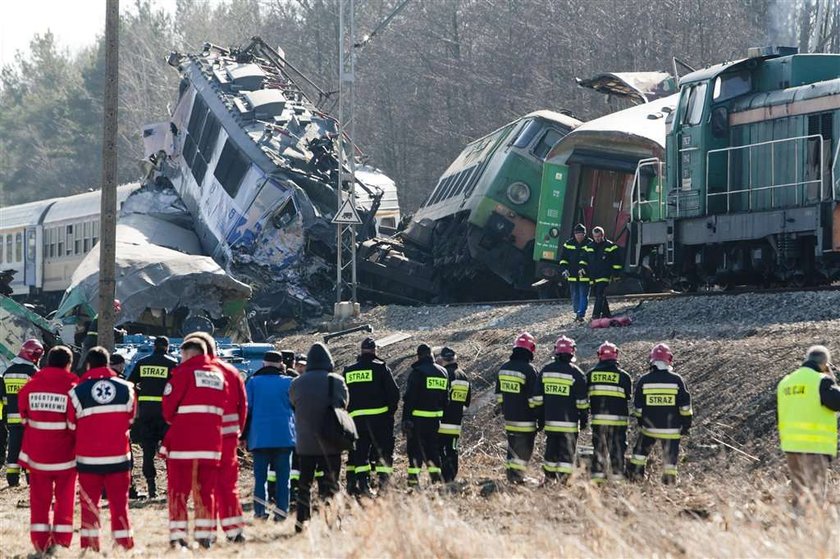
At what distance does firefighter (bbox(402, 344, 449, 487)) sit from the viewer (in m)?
12.2

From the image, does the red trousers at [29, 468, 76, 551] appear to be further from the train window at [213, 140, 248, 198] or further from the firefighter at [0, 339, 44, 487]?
the train window at [213, 140, 248, 198]

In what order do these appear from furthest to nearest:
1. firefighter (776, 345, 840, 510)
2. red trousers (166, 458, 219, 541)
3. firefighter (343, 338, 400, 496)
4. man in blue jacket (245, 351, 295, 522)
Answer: firefighter (343, 338, 400, 496) < man in blue jacket (245, 351, 295, 522) < firefighter (776, 345, 840, 510) < red trousers (166, 458, 219, 541)

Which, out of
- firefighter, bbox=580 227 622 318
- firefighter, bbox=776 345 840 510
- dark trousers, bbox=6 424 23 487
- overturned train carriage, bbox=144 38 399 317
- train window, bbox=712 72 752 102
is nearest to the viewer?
firefighter, bbox=776 345 840 510

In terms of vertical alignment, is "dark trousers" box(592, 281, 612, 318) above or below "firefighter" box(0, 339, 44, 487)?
above

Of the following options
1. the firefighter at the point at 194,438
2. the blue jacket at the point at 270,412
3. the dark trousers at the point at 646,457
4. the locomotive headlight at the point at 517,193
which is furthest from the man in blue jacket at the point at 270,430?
the locomotive headlight at the point at 517,193

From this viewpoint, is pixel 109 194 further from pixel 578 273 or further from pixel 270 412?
pixel 578 273

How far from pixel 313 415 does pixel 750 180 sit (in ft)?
36.0

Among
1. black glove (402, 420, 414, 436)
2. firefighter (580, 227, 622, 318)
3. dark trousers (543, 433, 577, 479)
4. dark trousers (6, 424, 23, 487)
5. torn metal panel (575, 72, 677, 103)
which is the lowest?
dark trousers (6, 424, 23, 487)

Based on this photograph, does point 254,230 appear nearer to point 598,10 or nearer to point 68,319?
point 68,319

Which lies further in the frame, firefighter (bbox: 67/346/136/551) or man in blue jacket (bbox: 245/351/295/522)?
man in blue jacket (bbox: 245/351/295/522)

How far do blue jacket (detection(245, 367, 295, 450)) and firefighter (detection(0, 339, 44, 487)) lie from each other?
355 centimetres

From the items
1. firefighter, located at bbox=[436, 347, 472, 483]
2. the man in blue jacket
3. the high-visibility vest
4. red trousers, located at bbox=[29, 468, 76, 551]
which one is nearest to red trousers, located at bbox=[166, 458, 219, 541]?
red trousers, located at bbox=[29, 468, 76, 551]

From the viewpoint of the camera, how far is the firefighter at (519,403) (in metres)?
12.3

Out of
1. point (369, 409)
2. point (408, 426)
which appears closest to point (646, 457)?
point (408, 426)
